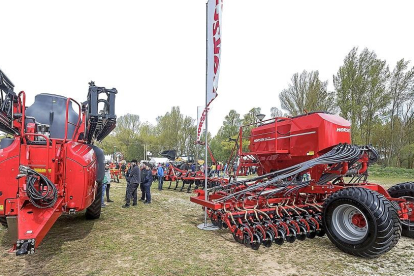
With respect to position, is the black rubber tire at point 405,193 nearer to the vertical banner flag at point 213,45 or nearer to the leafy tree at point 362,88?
the vertical banner flag at point 213,45

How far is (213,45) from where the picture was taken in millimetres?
6840

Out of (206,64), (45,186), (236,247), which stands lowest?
(236,247)

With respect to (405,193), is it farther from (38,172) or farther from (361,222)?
(38,172)

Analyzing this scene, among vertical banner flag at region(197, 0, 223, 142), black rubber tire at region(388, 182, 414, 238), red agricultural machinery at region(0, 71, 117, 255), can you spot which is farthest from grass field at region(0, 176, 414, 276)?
vertical banner flag at region(197, 0, 223, 142)

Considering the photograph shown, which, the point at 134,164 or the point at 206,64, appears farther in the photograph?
the point at 134,164

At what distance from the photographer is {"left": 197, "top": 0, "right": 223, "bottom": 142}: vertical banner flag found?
6762 mm

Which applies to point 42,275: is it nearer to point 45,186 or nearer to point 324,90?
point 45,186

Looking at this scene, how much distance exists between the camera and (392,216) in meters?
4.46

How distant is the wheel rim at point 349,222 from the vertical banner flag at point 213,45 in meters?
3.65

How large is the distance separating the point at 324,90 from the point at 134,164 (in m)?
22.1

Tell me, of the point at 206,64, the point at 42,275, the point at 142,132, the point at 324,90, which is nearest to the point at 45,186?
the point at 42,275

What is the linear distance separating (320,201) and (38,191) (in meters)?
6.11

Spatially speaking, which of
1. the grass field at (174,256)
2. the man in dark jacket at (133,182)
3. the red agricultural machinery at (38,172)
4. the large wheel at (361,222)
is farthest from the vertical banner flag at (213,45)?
the man in dark jacket at (133,182)

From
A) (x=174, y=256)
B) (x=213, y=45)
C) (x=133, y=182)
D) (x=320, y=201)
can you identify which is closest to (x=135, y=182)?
(x=133, y=182)
